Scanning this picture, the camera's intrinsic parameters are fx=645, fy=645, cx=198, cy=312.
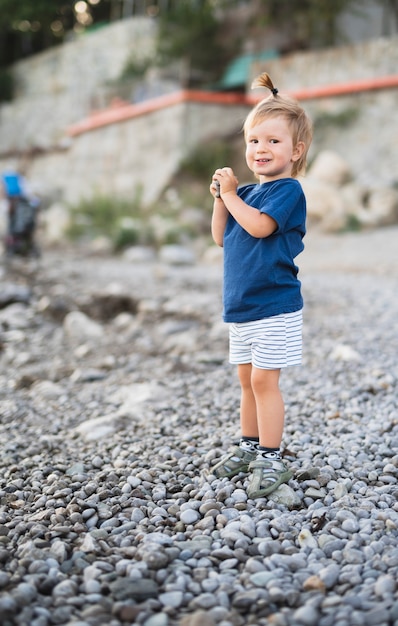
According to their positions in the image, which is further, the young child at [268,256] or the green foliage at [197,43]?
the green foliage at [197,43]

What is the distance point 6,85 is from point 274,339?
26.2 meters

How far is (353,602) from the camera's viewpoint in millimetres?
1604

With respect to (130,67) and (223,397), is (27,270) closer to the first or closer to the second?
(223,397)

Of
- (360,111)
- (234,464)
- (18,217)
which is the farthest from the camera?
(360,111)

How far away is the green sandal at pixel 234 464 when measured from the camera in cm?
239

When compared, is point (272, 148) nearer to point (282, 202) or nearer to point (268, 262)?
point (282, 202)

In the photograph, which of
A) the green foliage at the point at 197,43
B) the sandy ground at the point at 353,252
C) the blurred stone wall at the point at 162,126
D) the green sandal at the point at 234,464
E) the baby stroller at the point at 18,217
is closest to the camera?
the green sandal at the point at 234,464

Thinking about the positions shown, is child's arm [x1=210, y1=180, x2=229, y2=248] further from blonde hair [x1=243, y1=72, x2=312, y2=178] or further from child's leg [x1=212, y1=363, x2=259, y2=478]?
child's leg [x1=212, y1=363, x2=259, y2=478]

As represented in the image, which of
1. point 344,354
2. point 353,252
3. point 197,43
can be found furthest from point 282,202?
point 197,43

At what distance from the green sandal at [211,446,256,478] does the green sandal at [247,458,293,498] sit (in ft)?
0.27

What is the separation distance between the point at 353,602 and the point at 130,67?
1866cm

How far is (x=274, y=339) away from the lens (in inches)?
87.4

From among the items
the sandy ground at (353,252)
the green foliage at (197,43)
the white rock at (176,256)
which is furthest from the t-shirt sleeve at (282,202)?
the green foliage at (197,43)

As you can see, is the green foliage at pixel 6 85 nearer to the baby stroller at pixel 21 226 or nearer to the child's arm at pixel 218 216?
the baby stroller at pixel 21 226
